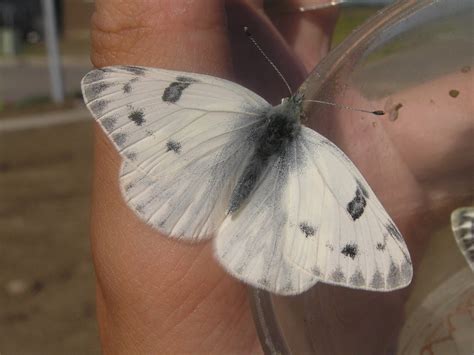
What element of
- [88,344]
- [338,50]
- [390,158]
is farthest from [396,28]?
[88,344]

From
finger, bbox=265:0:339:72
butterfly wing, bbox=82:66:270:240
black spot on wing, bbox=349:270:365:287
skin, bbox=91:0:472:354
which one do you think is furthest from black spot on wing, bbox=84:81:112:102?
finger, bbox=265:0:339:72

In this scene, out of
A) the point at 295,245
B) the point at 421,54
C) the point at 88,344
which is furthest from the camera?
the point at 88,344

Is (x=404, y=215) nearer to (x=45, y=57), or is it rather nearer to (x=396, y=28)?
(x=396, y=28)

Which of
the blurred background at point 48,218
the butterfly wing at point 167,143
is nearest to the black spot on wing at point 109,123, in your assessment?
the butterfly wing at point 167,143

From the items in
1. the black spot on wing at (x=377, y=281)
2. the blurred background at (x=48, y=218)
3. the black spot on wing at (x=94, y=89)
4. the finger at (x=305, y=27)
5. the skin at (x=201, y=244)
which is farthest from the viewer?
the blurred background at (x=48, y=218)

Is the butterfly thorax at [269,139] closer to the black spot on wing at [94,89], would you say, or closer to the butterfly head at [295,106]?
the butterfly head at [295,106]
